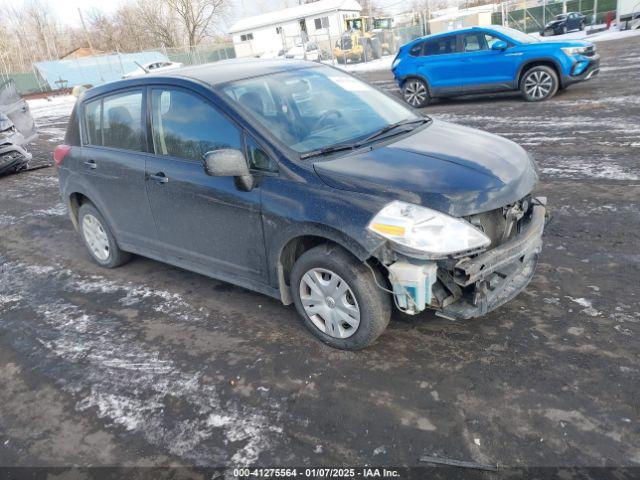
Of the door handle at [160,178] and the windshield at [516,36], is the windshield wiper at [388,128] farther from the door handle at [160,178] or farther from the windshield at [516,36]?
the windshield at [516,36]

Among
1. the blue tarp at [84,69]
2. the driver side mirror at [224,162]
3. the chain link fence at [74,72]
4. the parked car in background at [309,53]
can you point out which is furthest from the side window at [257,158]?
the blue tarp at [84,69]

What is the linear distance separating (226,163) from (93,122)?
2310mm

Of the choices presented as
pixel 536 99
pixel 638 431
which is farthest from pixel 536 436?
pixel 536 99

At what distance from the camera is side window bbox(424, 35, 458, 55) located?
12377mm

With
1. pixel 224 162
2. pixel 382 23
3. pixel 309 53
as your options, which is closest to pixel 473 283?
pixel 224 162

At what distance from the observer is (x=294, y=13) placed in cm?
5244

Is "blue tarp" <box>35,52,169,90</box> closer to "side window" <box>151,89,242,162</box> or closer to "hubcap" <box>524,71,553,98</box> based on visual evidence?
"hubcap" <box>524,71,553,98</box>

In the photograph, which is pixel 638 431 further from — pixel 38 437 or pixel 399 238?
pixel 38 437

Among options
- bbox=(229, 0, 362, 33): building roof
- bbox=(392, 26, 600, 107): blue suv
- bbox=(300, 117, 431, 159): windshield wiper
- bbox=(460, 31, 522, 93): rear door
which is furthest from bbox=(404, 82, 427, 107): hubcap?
bbox=(229, 0, 362, 33): building roof

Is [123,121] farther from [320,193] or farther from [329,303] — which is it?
[329,303]

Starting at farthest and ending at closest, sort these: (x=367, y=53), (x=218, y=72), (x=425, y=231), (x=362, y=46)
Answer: (x=367, y=53) < (x=362, y=46) < (x=218, y=72) < (x=425, y=231)

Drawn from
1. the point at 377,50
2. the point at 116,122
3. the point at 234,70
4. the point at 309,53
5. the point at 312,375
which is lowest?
the point at 312,375

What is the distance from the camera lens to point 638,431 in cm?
248

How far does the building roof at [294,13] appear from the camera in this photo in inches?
1977
